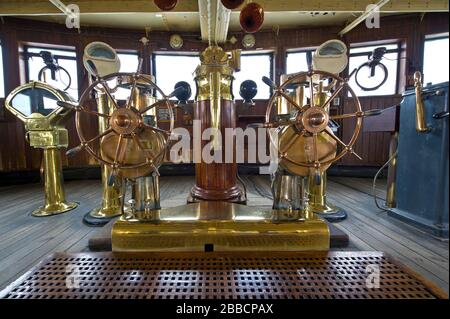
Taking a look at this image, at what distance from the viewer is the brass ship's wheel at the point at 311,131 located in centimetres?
107

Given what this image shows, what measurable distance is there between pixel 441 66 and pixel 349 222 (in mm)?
1403

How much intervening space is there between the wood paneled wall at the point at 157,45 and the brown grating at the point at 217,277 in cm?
299

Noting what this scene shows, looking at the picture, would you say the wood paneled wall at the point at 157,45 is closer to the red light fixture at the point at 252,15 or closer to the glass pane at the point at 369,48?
the glass pane at the point at 369,48

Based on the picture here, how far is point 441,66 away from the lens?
488mm

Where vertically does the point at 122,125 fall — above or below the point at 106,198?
above

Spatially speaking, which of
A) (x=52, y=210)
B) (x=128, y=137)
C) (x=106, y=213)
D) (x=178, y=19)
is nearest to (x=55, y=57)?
(x=178, y=19)

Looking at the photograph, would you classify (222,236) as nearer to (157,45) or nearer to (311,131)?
(311,131)

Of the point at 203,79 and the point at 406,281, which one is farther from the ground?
the point at 203,79

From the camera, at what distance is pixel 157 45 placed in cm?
390

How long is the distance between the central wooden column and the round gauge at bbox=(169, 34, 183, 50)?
2541 mm

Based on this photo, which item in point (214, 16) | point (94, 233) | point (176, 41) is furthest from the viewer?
point (176, 41)

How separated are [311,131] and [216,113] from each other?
77 cm

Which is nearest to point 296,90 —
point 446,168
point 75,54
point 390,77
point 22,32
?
point 446,168
